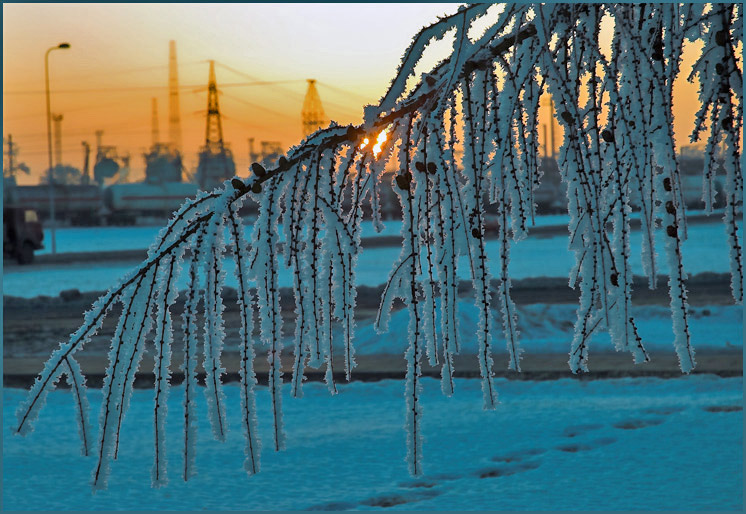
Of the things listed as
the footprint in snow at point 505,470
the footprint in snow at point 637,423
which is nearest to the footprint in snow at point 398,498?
the footprint in snow at point 505,470

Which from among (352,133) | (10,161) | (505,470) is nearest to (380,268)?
(505,470)

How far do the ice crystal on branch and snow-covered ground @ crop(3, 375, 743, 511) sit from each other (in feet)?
10.3

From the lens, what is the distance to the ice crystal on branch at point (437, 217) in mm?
2055

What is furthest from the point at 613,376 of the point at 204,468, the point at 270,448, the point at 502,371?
the point at 204,468

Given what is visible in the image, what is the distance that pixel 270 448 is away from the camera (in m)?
6.66

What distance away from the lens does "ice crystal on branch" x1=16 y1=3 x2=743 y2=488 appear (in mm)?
2055

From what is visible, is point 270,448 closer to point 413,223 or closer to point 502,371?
point 502,371

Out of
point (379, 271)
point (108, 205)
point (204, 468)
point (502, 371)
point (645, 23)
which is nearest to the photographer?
point (645, 23)

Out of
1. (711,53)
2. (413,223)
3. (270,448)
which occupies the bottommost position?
(270,448)

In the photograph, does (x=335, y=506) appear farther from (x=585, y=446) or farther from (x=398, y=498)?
(x=585, y=446)

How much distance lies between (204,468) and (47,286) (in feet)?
52.1

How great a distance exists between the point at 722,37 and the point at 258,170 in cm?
157

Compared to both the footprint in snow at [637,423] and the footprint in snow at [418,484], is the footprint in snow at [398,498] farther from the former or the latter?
the footprint in snow at [637,423]

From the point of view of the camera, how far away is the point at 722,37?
2.53 meters
